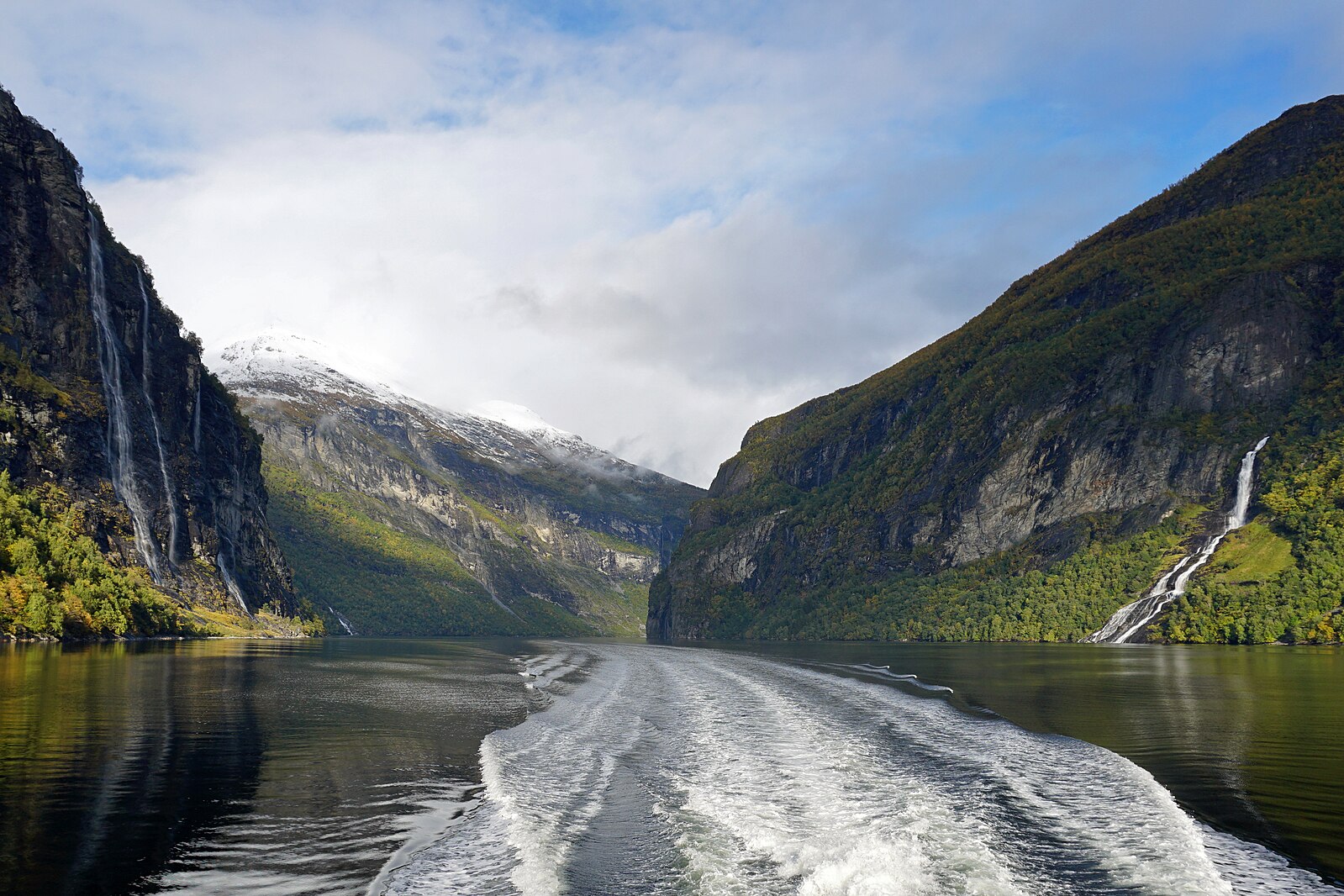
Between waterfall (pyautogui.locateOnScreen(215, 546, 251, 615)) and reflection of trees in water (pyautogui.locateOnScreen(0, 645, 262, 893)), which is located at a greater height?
waterfall (pyautogui.locateOnScreen(215, 546, 251, 615))

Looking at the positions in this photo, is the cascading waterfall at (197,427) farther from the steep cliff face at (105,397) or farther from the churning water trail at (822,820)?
the churning water trail at (822,820)

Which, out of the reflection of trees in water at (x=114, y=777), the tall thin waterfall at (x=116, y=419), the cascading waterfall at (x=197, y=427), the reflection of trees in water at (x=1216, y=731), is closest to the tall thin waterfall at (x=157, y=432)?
the tall thin waterfall at (x=116, y=419)

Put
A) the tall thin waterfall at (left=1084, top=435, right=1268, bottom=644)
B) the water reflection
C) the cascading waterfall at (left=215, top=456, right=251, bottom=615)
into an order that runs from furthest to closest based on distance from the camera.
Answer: the cascading waterfall at (left=215, top=456, right=251, bottom=615)
the tall thin waterfall at (left=1084, top=435, right=1268, bottom=644)
the water reflection

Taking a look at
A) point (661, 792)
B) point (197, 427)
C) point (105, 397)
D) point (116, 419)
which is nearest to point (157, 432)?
point (116, 419)

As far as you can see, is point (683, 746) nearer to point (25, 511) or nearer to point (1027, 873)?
point (1027, 873)

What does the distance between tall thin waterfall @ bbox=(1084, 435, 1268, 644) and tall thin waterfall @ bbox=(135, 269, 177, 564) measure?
143 metres

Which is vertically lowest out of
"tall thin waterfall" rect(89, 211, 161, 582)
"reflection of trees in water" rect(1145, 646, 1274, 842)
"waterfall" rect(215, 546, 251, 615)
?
"reflection of trees in water" rect(1145, 646, 1274, 842)

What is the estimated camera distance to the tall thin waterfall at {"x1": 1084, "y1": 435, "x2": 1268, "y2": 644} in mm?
140625

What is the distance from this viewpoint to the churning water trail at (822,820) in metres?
15.7

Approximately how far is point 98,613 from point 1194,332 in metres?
201

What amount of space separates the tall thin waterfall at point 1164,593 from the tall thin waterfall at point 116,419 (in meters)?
141

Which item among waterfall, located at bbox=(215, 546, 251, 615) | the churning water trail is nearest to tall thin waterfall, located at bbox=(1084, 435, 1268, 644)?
the churning water trail

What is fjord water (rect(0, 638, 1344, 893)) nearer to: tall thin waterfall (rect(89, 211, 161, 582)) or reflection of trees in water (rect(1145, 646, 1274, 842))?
reflection of trees in water (rect(1145, 646, 1274, 842))

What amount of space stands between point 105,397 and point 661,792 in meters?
144
